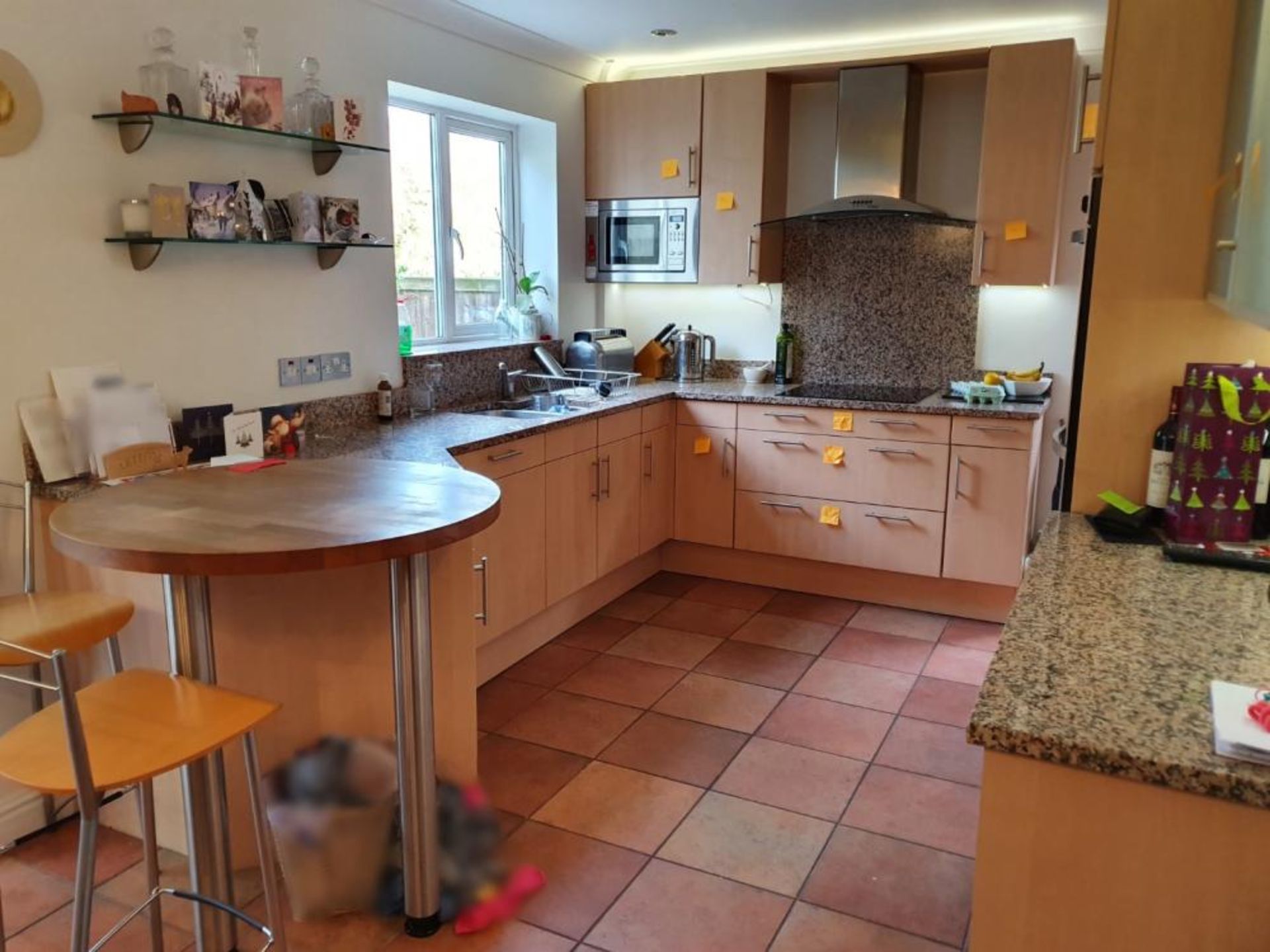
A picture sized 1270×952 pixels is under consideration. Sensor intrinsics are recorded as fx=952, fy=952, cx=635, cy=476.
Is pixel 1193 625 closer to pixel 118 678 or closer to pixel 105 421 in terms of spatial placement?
pixel 118 678

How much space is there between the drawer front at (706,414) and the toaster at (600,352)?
0.42m

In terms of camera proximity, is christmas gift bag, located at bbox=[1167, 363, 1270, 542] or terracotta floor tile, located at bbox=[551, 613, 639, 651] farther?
terracotta floor tile, located at bbox=[551, 613, 639, 651]

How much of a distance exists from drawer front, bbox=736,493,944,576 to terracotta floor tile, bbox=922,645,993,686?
363mm

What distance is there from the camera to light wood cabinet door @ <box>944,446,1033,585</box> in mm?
3656

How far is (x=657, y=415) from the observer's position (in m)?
4.15

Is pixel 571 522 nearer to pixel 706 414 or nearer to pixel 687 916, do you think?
pixel 706 414

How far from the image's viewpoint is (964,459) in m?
3.72

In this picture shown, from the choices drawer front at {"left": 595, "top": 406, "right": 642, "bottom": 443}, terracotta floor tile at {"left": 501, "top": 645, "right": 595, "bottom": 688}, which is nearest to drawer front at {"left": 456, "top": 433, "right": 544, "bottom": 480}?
drawer front at {"left": 595, "top": 406, "right": 642, "bottom": 443}

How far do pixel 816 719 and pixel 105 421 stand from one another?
2.21 metres

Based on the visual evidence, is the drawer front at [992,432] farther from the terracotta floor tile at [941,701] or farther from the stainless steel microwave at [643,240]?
the stainless steel microwave at [643,240]

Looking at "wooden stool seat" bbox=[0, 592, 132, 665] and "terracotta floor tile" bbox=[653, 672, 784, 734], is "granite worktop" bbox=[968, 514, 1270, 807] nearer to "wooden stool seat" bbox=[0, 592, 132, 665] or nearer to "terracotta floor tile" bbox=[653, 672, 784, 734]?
"terracotta floor tile" bbox=[653, 672, 784, 734]

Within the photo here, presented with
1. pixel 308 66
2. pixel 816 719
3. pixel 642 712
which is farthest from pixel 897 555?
pixel 308 66

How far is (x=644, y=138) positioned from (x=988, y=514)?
7.57 ft

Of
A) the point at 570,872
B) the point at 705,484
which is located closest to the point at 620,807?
the point at 570,872
